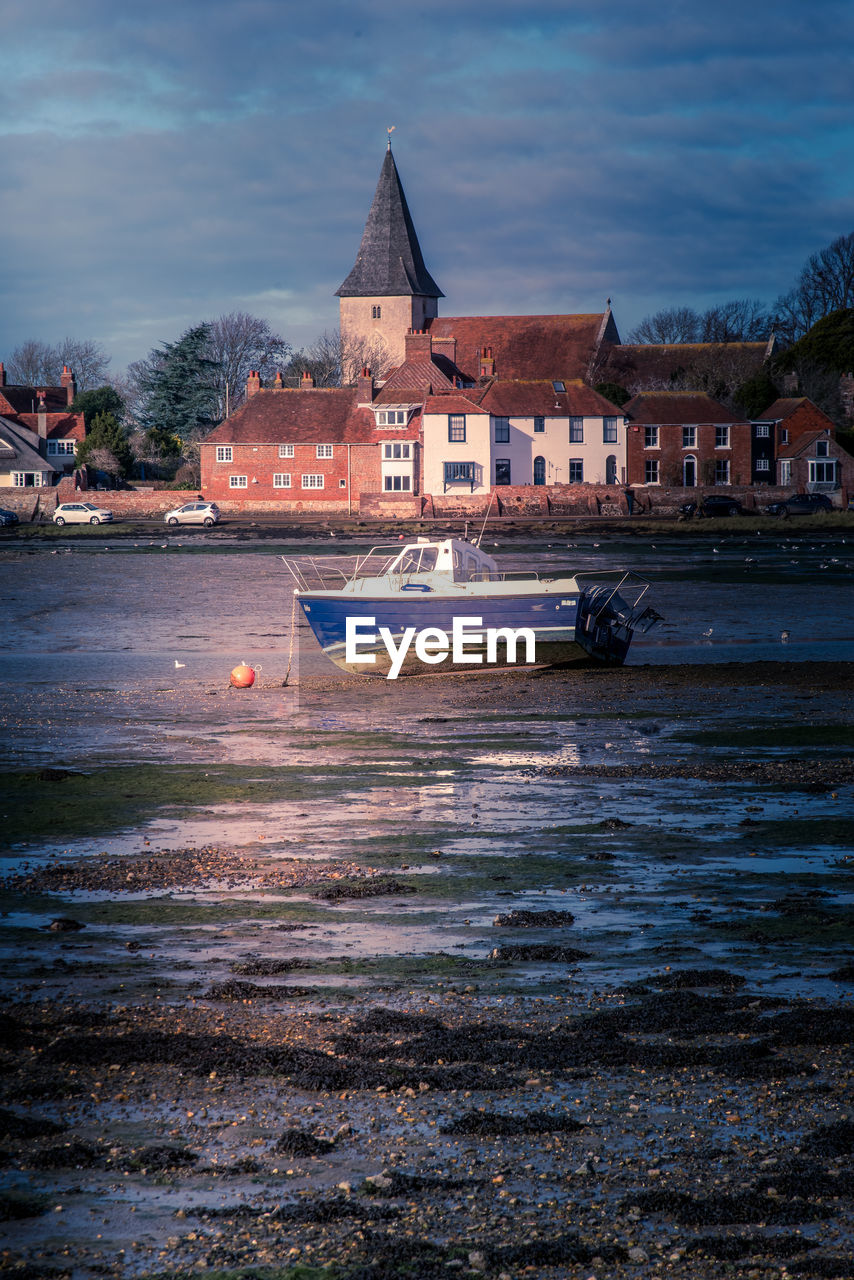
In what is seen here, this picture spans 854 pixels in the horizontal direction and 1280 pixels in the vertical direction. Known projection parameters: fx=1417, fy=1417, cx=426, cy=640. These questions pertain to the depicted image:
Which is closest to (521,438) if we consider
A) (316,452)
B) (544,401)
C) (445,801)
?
(544,401)

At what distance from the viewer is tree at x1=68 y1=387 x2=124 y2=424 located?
11144 centimetres

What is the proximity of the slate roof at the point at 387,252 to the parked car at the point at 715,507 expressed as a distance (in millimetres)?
42104

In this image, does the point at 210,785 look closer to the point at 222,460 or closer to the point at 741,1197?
the point at 741,1197

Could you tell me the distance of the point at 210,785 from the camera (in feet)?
49.9

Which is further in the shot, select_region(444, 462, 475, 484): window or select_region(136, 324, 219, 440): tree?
select_region(136, 324, 219, 440): tree

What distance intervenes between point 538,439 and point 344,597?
221 feet

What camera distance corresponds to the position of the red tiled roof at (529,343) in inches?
4254

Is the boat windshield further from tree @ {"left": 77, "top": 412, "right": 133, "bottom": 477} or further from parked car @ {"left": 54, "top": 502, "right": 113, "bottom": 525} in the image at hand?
tree @ {"left": 77, "top": 412, "right": 133, "bottom": 477}

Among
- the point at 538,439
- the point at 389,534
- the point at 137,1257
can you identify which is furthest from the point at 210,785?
the point at 538,439

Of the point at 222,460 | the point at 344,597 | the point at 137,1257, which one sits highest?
the point at 222,460

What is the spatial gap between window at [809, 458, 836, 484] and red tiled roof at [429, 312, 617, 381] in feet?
74.4

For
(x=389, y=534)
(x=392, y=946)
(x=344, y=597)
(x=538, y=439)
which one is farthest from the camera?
(x=538, y=439)

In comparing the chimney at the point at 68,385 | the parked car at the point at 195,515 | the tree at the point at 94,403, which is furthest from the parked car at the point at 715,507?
the chimney at the point at 68,385

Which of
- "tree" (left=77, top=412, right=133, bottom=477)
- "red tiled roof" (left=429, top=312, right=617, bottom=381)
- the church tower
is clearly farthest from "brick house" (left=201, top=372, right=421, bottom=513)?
the church tower
